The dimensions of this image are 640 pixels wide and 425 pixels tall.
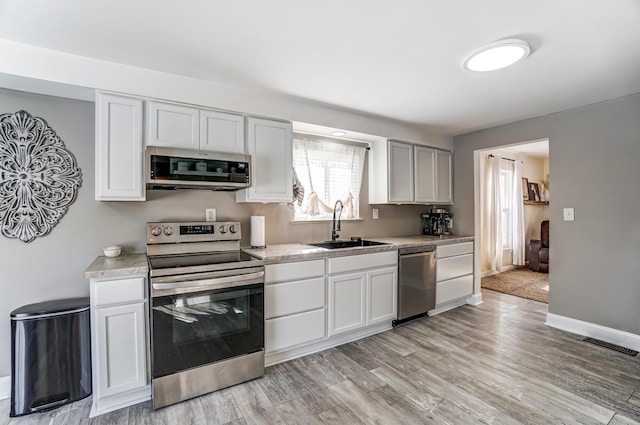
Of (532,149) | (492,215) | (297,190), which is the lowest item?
(492,215)

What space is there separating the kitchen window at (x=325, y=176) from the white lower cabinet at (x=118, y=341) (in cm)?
169

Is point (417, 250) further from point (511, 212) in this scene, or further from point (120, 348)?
point (511, 212)

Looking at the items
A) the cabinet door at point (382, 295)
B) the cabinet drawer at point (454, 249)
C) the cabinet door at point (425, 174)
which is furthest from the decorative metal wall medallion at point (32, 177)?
the cabinet drawer at point (454, 249)

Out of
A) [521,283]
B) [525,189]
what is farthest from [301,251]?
[525,189]

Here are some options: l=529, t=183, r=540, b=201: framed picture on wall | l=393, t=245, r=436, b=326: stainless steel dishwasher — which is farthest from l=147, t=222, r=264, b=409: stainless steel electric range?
l=529, t=183, r=540, b=201: framed picture on wall

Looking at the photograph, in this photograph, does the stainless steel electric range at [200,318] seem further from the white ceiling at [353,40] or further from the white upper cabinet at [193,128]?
the white ceiling at [353,40]

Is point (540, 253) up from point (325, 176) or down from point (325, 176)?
down

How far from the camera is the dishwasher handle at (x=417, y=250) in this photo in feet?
10.5

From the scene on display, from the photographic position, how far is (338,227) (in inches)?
137

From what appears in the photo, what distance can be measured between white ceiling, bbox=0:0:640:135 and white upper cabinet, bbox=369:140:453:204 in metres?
1.04

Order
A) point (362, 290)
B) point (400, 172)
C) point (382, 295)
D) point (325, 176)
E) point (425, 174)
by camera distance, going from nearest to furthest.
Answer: point (362, 290)
point (382, 295)
point (325, 176)
point (400, 172)
point (425, 174)

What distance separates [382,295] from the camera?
120 inches

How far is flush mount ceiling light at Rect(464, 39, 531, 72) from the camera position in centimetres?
184

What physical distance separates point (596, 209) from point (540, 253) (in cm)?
291
